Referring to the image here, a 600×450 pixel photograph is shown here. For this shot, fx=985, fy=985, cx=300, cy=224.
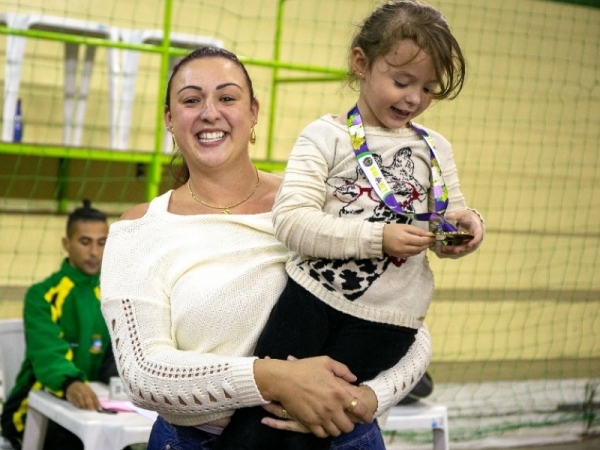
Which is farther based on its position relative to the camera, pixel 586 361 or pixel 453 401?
pixel 586 361

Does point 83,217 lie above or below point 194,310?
Result: below

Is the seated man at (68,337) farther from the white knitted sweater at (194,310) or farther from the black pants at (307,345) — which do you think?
the black pants at (307,345)

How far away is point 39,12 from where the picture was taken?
5375 mm

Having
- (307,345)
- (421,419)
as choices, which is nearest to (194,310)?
(307,345)

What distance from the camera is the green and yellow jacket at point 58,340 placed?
3443 millimetres

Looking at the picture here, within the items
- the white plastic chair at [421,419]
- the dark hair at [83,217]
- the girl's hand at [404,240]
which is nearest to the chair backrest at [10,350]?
the dark hair at [83,217]

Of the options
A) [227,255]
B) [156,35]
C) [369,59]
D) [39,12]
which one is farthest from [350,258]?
[39,12]

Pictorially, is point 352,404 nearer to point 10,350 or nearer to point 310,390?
point 310,390

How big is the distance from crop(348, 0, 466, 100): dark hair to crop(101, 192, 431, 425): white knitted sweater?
0.42m

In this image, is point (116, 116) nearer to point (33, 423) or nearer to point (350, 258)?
point (33, 423)

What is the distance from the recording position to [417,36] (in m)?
1.78

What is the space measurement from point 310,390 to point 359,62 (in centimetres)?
63

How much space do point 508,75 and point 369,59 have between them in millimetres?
5435

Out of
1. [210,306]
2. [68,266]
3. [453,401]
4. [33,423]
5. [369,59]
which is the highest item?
[369,59]
